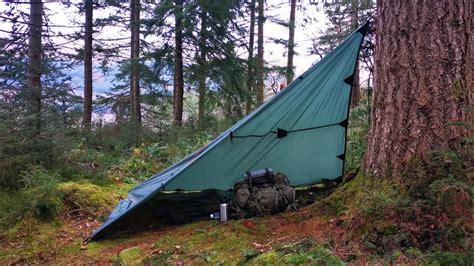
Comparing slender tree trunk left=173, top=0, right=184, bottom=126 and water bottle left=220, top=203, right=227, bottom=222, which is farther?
slender tree trunk left=173, top=0, right=184, bottom=126

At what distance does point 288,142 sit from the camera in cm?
486

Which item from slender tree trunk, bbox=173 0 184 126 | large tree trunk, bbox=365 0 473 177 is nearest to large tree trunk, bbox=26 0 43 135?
slender tree trunk, bbox=173 0 184 126

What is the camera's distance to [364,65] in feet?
15.9

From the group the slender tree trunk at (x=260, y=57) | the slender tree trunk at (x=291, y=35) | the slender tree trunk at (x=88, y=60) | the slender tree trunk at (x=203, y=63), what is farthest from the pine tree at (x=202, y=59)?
the slender tree trunk at (x=291, y=35)

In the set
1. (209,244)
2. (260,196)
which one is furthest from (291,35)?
(209,244)

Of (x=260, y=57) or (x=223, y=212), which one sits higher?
(x=260, y=57)

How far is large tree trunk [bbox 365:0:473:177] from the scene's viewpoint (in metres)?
3.07

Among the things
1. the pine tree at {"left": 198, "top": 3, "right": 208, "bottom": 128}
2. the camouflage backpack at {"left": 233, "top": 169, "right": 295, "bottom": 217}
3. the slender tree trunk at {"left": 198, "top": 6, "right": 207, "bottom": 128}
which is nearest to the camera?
the camouflage backpack at {"left": 233, "top": 169, "right": 295, "bottom": 217}

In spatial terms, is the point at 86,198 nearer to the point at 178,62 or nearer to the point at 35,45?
the point at 35,45

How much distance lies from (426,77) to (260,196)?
188 centimetres

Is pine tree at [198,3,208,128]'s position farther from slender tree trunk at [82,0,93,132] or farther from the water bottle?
the water bottle

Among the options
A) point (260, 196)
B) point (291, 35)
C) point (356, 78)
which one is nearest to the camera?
point (260, 196)

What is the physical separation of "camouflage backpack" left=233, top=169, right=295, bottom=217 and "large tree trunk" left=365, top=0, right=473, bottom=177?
3.85ft

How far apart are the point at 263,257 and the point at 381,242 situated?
2.65 ft
